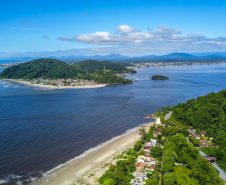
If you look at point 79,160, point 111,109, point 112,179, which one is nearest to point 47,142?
point 79,160

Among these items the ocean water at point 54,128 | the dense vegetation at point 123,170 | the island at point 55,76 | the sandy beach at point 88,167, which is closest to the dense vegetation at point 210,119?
the ocean water at point 54,128

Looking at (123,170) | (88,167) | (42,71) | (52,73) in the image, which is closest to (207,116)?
(123,170)

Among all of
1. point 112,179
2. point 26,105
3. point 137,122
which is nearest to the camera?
point 112,179

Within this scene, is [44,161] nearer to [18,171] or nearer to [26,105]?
[18,171]

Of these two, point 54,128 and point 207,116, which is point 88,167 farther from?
point 207,116

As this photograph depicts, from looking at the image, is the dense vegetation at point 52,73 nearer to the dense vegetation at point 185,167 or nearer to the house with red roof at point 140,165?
the dense vegetation at point 185,167

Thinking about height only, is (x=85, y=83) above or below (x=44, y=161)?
above
